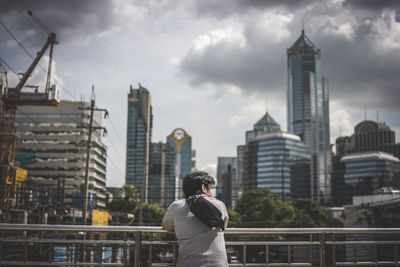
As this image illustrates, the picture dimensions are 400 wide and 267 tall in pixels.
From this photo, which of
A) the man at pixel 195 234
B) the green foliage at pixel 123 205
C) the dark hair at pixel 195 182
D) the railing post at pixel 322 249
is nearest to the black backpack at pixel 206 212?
the man at pixel 195 234

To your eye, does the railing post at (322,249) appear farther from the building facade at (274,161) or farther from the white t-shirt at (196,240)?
the building facade at (274,161)

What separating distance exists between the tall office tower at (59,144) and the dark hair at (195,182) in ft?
361

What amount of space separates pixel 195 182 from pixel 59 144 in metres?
120

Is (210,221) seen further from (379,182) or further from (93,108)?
(379,182)

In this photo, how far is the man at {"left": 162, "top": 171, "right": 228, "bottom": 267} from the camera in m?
3.49

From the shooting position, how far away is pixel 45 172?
11219 centimetres

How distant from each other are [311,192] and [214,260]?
177784 mm

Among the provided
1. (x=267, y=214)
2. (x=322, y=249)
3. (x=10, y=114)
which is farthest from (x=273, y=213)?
(x=322, y=249)

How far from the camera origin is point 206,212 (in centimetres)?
355

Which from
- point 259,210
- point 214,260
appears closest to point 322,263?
point 214,260

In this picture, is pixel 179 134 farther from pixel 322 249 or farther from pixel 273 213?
pixel 322 249

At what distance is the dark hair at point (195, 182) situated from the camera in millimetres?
3807

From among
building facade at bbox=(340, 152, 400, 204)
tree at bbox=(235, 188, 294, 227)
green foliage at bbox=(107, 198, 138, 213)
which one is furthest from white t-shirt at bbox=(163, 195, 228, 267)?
building facade at bbox=(340, 152, 400, 204)

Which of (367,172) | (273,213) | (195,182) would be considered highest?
(367,172)
